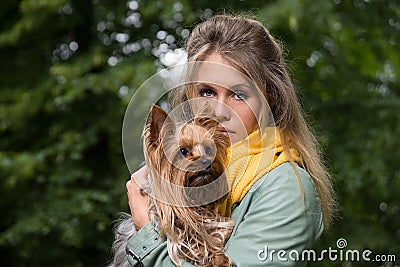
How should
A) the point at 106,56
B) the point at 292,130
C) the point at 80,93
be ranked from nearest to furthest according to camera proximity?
1. the point at 292,130
2. the point at 80,93
3. the point at 106,56

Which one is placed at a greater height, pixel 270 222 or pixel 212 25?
pixel 212 25

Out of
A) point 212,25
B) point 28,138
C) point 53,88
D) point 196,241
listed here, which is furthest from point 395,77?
point 196,241

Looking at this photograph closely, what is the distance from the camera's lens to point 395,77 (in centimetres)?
567

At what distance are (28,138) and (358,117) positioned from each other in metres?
2.87

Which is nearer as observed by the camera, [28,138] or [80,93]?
[80,93]

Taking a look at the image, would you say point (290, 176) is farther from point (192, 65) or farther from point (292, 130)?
point (192, 65)

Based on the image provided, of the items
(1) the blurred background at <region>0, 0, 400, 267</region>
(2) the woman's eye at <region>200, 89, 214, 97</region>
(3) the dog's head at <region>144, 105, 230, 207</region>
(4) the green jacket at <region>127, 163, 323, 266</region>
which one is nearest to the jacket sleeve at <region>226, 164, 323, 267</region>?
(4) the green jacket at <region>127, 163, 323, 266</region>

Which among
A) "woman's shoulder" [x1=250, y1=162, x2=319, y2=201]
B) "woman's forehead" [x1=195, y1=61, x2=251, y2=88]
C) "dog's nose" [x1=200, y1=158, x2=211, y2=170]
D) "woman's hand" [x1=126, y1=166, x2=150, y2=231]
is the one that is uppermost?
"woman's forehead" [x1=195, y1=61, x2=251, y2=88]

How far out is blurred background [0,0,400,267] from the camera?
5.27 m

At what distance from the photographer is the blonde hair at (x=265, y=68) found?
205cm

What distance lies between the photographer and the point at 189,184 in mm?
1826

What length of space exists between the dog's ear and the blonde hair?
0.32 metres

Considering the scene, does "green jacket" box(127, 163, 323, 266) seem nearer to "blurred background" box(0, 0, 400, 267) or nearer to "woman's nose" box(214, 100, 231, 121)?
"woman's nose" box(214, 100, 231, 121)

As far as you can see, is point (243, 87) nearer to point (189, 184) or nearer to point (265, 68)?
point (265, 68)
